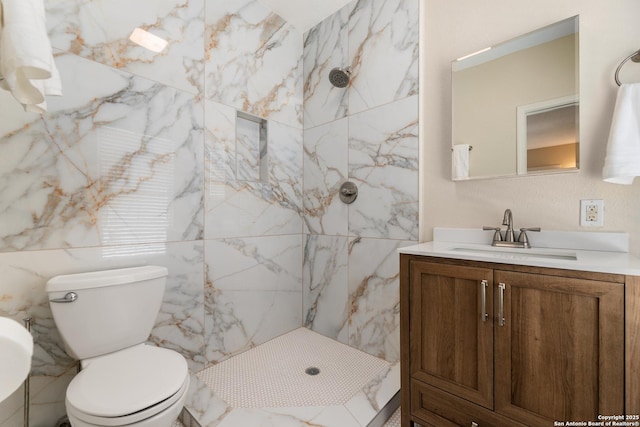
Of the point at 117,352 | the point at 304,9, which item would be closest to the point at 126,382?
the point at 117,352

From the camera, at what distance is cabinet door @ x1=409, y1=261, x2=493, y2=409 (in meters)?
1.13

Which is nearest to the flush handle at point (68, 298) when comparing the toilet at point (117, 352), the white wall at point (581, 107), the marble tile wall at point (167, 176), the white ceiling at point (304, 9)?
the toilet at point (117, 352)

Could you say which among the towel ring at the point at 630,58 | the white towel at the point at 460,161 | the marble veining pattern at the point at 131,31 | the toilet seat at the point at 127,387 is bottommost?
the toilet seat at the point at 127,387

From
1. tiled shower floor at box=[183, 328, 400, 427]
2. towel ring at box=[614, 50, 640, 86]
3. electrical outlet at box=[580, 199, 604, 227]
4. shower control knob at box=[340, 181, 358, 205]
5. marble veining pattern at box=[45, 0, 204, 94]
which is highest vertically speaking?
marble veining pattern at box=[45, 0, 204, 94]

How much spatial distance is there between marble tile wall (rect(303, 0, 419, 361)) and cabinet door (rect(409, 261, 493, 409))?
543mm

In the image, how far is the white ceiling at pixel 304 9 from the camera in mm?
2133

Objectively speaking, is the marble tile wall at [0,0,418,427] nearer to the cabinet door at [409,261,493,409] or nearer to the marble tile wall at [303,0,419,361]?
the marble tile wall at [303,0,419,361]

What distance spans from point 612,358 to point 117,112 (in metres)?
2.30

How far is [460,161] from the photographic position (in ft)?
5.46

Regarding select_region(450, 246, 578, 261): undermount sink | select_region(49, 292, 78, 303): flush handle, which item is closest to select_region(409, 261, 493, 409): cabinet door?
select_region(450, 246, 578, 261): undermount sink

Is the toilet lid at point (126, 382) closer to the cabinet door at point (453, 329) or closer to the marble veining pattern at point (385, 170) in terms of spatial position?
the cabinet door at point (453, 329)

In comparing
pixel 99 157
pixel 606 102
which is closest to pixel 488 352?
pixel 606 102

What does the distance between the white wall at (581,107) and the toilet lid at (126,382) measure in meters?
1.51

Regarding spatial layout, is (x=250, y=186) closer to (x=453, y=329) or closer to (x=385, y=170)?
(x=385, y=170)
